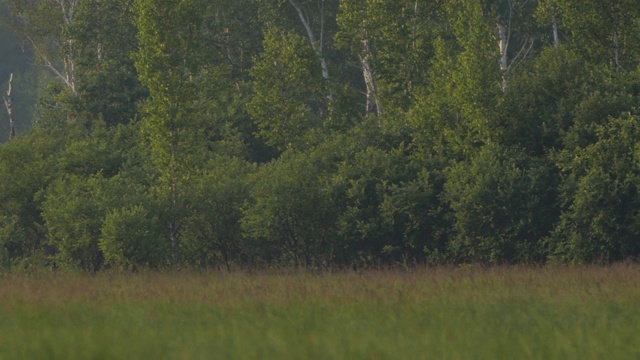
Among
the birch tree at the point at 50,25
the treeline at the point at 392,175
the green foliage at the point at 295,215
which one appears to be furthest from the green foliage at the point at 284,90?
the birch tree at the point at 50,25

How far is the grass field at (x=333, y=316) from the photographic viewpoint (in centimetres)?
1141

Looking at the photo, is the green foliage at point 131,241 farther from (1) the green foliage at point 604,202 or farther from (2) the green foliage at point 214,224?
(1) the green foliage at point 604,202

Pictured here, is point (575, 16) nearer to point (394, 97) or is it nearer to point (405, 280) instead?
point (394, 97)

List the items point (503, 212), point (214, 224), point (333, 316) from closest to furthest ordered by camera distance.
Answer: point (333, 316) → point (503, 212) → point (214, 224)

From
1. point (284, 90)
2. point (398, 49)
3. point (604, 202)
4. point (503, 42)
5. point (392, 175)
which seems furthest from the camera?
point (503, 42)

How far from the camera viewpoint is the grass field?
37.4 feet

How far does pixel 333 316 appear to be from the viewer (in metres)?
14.3

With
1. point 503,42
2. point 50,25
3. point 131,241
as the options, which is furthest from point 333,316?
point 50,25

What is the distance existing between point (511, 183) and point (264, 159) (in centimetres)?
1781

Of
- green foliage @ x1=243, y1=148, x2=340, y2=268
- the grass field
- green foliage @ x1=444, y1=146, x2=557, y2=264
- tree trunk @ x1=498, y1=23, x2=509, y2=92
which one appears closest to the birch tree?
tree trunk @ x1=498, y1=23, x2=509, y2=92

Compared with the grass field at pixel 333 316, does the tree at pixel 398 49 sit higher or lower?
higher

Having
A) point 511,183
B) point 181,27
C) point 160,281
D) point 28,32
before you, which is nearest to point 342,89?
point 181,27

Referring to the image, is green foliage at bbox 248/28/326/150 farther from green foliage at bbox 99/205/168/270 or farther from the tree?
green foliage at bbox 99/205/168/270

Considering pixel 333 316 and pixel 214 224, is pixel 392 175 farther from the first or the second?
pixel 333 316
